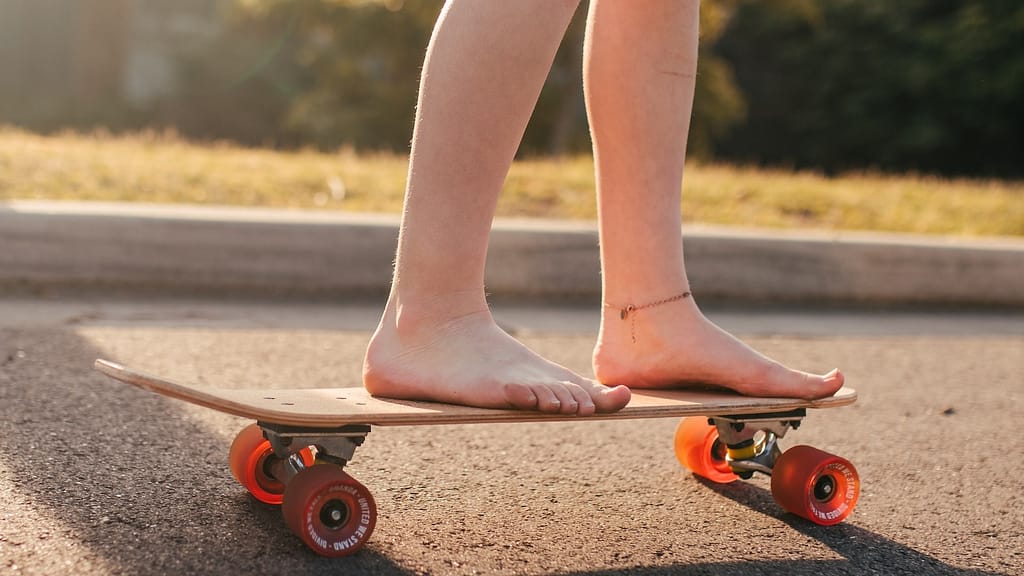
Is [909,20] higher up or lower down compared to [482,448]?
higher up

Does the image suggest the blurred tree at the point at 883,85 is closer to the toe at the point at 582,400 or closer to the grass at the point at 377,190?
the grass at the point at 377,190

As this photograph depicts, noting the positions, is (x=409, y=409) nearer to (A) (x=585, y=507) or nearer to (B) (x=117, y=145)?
(A) (x=585, y=507)

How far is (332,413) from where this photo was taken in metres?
1.31

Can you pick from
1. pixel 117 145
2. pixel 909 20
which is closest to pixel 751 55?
pixel 909 20

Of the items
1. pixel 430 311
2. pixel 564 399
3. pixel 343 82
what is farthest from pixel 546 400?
pixel 343 82

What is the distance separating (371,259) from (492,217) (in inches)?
77.6

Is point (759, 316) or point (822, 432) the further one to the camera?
point (759, 316)

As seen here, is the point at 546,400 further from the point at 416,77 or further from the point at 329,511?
the point at 416,77

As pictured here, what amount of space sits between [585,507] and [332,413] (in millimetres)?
484

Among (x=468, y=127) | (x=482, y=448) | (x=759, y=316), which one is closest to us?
(x=468, y=127)

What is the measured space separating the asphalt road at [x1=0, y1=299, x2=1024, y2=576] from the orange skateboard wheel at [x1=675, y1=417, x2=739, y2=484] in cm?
3

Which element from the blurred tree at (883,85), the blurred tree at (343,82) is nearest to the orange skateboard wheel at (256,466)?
the blurred tree at (343,82)

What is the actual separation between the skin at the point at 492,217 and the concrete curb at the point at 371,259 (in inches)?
71.5

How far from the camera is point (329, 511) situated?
1.33 m
